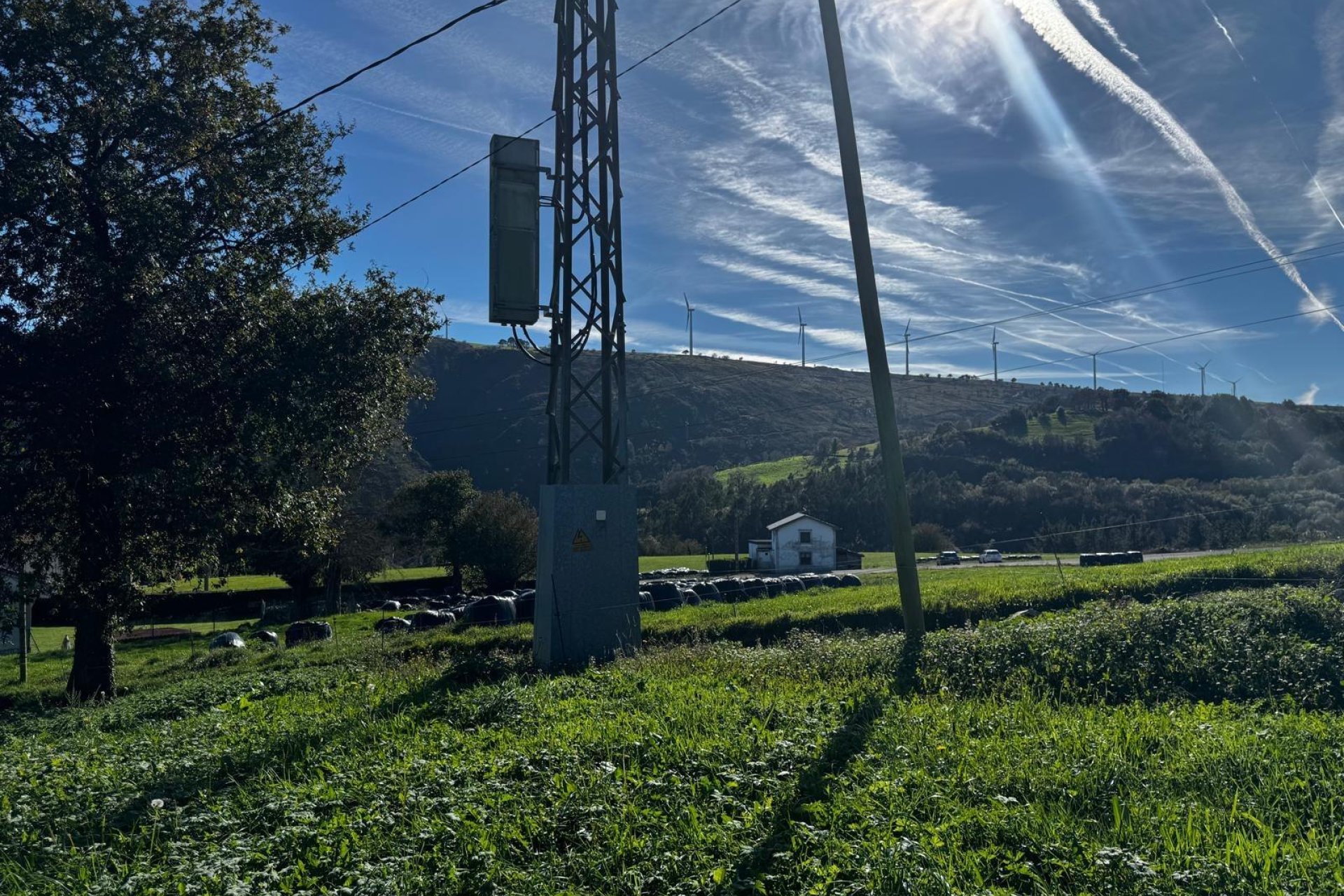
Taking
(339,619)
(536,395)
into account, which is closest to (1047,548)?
(339,619)

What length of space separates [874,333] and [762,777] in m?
6.21

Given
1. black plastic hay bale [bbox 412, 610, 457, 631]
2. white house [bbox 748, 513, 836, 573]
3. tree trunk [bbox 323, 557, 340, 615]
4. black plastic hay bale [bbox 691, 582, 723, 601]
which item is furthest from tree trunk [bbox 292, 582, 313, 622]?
white house [bbox 748, 513, 836, 573]

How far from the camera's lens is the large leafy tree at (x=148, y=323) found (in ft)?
48.7

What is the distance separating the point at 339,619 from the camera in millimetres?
39406

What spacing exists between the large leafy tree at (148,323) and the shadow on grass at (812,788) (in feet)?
40.7

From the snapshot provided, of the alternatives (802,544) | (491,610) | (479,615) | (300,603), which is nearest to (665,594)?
(491,610)

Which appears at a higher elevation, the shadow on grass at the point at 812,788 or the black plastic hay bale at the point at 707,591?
the shadow on grass at the point at 812,788

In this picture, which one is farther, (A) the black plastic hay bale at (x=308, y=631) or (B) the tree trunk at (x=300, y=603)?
(B) the tree trunk at (x=300, y=603)

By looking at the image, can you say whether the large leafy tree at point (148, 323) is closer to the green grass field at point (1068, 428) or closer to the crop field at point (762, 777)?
the crop field at point (762, 777)

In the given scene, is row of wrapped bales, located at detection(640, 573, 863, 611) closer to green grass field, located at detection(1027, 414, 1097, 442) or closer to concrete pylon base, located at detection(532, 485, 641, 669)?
concrete pylon base, located at detection(532, 485, 641, 669)

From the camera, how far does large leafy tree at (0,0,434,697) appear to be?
1484 cm

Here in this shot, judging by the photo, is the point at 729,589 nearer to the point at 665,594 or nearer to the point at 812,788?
the point at 665,594

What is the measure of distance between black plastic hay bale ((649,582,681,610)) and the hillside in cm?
7725

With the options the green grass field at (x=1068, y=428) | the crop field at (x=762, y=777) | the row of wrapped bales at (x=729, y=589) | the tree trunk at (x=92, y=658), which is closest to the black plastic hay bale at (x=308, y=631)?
the row of wrapped bales at (x=729, y=589)
